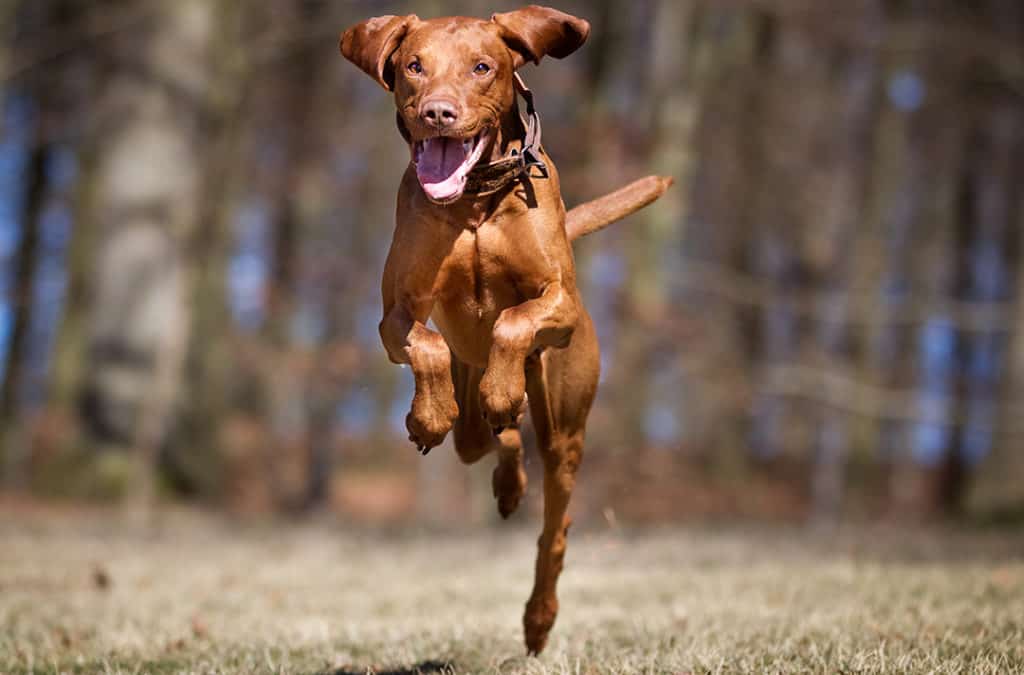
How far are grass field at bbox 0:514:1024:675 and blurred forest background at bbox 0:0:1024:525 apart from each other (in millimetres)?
796

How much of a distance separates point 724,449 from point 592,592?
17.2 metres

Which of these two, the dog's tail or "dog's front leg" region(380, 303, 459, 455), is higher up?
the dog's tail

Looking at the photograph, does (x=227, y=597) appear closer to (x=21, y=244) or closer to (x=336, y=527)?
(x=336, y=527)

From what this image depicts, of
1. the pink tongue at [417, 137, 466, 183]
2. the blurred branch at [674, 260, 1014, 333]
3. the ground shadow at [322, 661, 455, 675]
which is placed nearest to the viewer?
the pink tongue at [417, 137, 466, 183]

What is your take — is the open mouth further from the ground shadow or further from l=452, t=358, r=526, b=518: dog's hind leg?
the ground shadow

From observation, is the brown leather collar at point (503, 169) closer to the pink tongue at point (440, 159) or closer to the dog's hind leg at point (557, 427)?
the pink tongue at point (440, 159)

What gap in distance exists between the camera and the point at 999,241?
77.6 ft

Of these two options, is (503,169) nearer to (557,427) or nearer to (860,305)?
(557,427)

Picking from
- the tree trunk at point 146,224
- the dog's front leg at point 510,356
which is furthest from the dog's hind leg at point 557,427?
the tree trunk at point 146,224

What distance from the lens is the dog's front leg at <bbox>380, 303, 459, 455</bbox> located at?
11.8 ft

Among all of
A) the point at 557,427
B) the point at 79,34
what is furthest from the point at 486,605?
the point at 79,34

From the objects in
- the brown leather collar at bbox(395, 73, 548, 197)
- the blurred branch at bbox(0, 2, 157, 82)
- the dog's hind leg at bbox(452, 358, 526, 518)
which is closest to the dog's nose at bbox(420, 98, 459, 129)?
the brown leather collar at bbox(395, 73, 548, 197)

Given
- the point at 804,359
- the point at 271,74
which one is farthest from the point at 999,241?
the point at 271,74

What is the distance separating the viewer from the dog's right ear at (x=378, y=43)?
3684 mm
